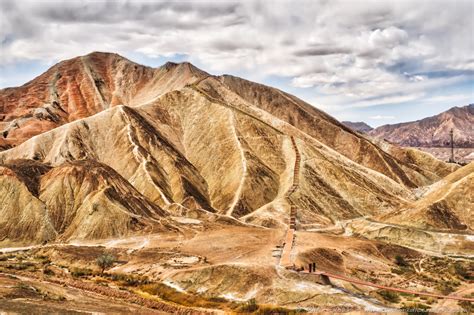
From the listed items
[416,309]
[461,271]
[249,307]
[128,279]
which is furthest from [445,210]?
[128,279]

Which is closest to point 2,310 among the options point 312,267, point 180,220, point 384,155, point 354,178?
point 312,267

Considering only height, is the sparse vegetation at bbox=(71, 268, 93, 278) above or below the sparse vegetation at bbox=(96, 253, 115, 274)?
below

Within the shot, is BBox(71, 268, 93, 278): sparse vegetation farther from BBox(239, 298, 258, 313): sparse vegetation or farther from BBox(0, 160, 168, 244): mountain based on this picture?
BBox(239, 298, 258, 313): sparse vegetation

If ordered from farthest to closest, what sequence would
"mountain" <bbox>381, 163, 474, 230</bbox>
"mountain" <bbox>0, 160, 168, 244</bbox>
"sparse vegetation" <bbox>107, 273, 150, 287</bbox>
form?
1. "mountain" <bbox>381, 163, 474, 230</bbox>
2. "mountain" <bbox>0, 160, 168, 244</bbox>
3. "sparse vegetation" <bbox>107, 273, 150, 287</bbox>

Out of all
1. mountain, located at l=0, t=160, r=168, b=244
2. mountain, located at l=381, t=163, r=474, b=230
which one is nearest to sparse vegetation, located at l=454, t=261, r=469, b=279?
mountain, located at l=381, t=163, r=474, b=230

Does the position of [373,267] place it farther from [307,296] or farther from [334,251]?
[307,296]

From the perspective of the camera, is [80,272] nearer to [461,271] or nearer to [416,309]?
[416,309]

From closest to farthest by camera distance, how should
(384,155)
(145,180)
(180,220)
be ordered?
(180,220) < (145,180) < (384,155)

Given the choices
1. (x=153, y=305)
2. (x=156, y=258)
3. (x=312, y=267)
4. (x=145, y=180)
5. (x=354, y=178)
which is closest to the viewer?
(x=153, y=305)
